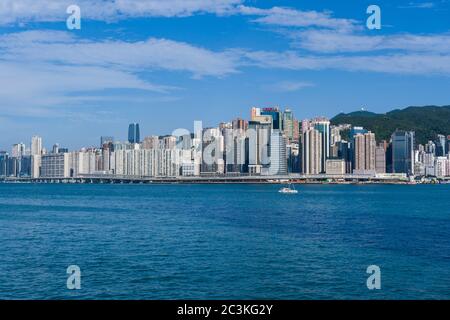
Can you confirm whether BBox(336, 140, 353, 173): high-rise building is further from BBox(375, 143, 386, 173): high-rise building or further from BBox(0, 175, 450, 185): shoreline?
BBox(0, 175, 450, 185): shoreline

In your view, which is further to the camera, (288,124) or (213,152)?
(288,124)

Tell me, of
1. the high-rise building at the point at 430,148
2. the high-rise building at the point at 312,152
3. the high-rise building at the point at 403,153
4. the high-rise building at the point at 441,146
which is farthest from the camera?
the high-rise building at the point at 441,146

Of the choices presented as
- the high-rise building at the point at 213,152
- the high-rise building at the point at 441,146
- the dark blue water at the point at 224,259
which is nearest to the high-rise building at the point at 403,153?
the high-rise building at the point at 441,146

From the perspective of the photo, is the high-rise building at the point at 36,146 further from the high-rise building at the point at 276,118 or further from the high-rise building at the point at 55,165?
the high-rise building at the point at 276,118

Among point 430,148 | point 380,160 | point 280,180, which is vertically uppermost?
point 430,148

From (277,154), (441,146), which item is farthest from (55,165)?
(441,146)

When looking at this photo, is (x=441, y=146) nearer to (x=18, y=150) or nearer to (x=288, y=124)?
(x=288, y=124)
